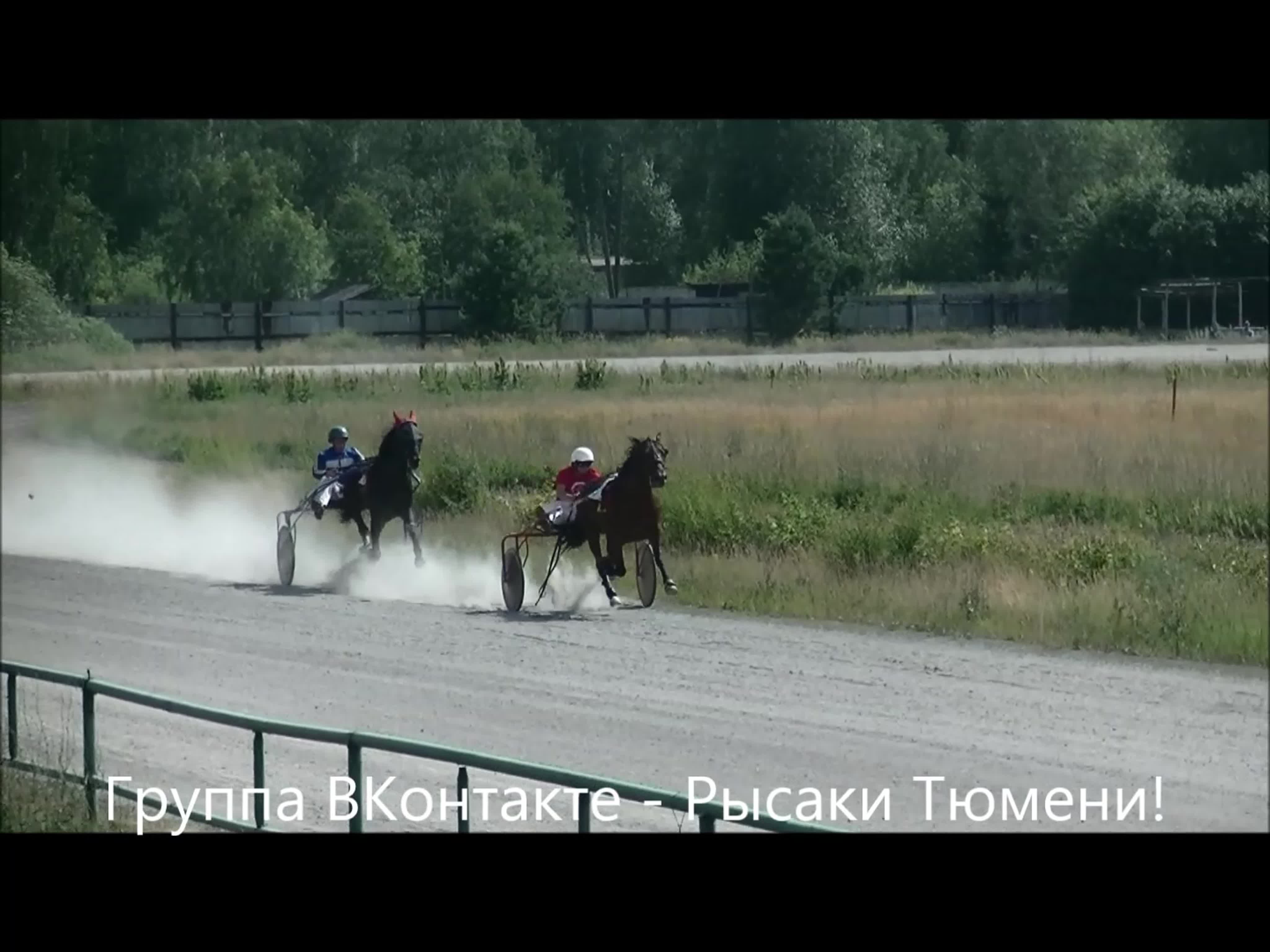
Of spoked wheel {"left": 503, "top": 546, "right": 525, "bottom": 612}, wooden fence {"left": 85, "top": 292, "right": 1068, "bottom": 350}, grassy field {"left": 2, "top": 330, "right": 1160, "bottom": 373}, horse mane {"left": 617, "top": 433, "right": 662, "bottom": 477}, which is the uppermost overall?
wooden fence {"left": 85, "top": 292, "right": 1068, "bottom": 350}

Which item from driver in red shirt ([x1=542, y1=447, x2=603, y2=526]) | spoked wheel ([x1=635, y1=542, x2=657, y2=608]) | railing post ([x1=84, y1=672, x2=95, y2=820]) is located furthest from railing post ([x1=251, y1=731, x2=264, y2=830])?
spoked wheel ([x1=635, y1=542, x2=657, y2=608])

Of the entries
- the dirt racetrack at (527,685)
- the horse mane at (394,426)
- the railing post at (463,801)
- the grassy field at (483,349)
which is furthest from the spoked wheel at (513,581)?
the railing post at (463,801)

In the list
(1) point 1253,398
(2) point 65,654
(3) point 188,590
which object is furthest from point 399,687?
(1) point 1253,398

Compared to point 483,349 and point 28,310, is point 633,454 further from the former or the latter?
point 28,310

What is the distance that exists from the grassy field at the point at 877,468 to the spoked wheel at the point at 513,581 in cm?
24

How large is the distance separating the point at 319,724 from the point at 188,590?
11.5 ft

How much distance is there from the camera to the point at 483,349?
9641 millimetres

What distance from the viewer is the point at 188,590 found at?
1271 cm

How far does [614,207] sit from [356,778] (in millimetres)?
3019

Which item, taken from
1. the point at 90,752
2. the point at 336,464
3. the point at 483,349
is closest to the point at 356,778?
the point at 90,752

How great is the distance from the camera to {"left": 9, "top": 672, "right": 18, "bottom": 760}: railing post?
876 cm

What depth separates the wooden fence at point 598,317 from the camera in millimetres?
8828

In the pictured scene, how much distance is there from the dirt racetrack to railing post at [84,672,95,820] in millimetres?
638

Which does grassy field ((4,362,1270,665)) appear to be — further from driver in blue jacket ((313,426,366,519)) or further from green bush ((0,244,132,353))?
green bush ((0,244,132,353))
